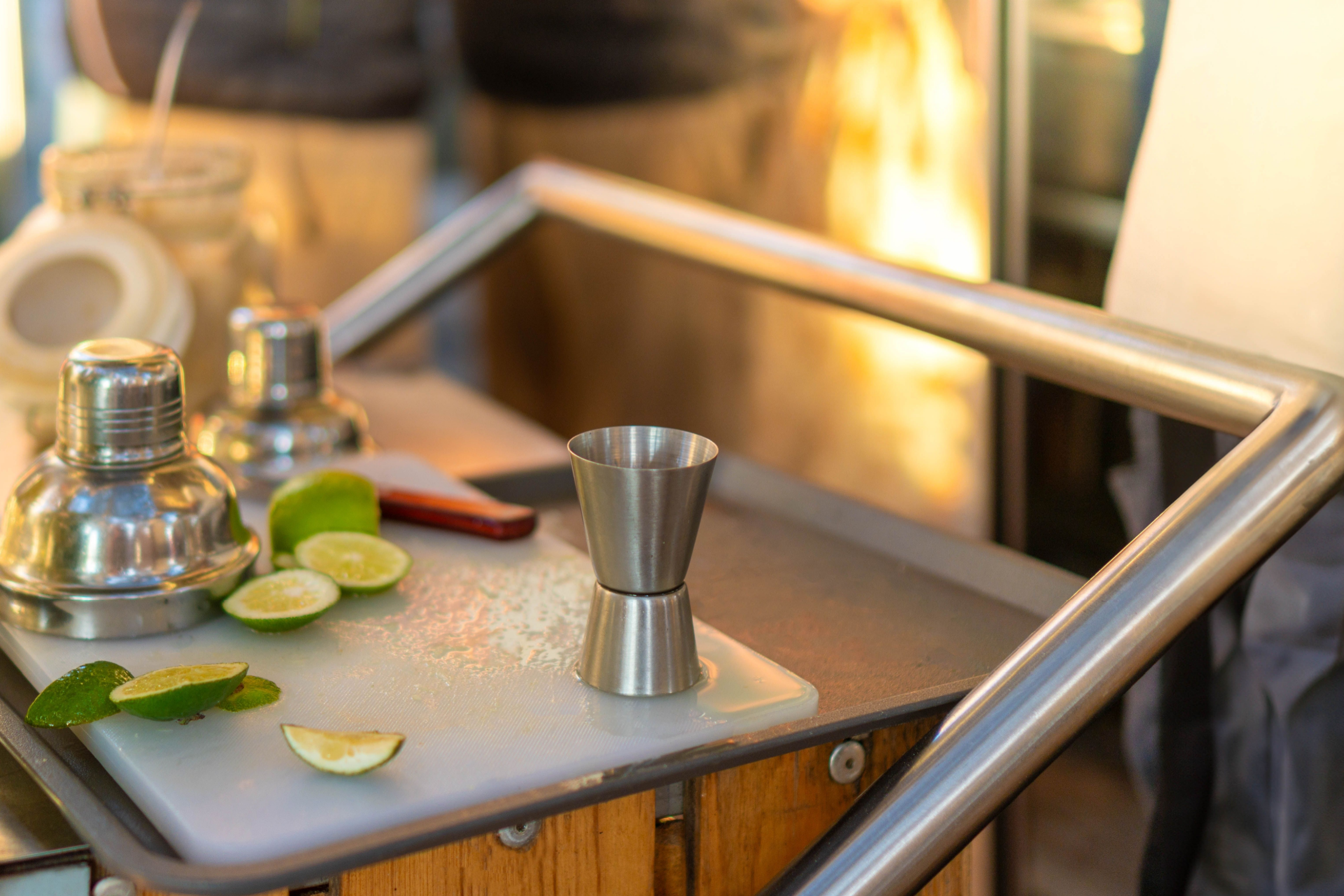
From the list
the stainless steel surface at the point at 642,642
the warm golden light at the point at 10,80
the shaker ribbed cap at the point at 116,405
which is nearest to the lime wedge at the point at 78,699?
the shaker ribbed cap at the point at 116,405

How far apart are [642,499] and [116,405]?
0.31 m

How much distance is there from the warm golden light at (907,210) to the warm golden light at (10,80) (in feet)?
6.90

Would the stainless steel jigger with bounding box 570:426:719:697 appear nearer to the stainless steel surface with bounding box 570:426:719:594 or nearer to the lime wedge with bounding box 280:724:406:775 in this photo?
the stainless steel surface with bounding box 570:426:719:594

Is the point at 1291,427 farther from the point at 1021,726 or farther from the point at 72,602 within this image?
the point at 72,602

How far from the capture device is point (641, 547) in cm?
65

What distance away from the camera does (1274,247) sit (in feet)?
2.87

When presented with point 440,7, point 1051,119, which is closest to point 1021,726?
point 1051,119

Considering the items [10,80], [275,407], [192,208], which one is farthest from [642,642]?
[10,80]

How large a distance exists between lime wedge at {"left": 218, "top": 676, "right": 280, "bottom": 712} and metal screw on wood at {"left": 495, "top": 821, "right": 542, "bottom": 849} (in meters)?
0.13

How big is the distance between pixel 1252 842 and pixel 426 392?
869 mm

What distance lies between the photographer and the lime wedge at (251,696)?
67 centimetres

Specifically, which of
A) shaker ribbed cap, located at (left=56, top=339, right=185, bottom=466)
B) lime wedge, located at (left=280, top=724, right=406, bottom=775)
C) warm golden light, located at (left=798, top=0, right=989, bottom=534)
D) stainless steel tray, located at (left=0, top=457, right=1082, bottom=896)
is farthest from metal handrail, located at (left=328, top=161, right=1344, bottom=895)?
warm golden light, located at (left=798, top=0, right=989, bottom=534)

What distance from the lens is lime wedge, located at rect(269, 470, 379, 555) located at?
85cm

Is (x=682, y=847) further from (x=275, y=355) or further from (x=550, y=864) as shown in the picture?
(x=275, y=355)
